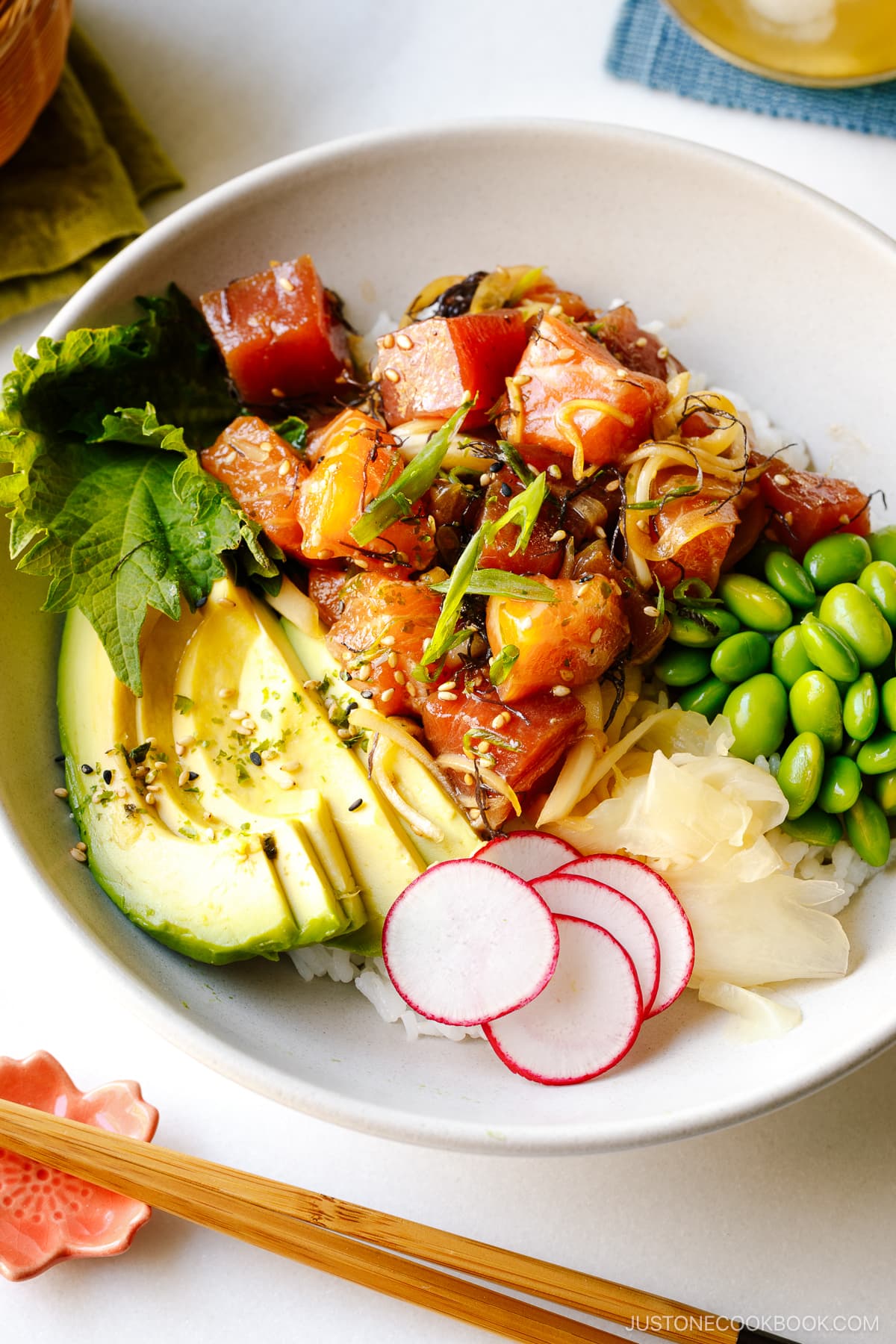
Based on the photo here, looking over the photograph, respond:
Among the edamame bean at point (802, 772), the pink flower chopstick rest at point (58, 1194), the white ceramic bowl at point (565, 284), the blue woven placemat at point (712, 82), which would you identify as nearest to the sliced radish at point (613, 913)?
the white ceramic bowl at point (565, 284)

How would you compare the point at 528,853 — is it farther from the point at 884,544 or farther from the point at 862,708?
the point at 884,544

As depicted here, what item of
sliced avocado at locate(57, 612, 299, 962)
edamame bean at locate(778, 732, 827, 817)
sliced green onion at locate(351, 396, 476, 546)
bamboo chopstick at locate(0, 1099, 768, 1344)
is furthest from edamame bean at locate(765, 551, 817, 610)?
bamboo chopstick at locate(0, 1099, 768, 1344)

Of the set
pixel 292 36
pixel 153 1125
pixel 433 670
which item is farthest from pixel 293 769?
pixel 292 36

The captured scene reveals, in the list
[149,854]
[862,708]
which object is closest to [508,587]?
[862,708]

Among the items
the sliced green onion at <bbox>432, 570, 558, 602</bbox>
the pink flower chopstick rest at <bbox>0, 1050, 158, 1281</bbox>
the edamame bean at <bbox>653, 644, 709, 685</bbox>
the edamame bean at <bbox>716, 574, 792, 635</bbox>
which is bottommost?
the pink flower chopstick rest at <bbox>0, 1050, 158, 1281</bbox>

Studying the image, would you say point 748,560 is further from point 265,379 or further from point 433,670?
point 265,379

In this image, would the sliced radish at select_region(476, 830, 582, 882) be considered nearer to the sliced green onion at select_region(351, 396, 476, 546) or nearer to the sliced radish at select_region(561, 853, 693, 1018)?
the sliced radish at select_region(561, 853, 693, 1018)
